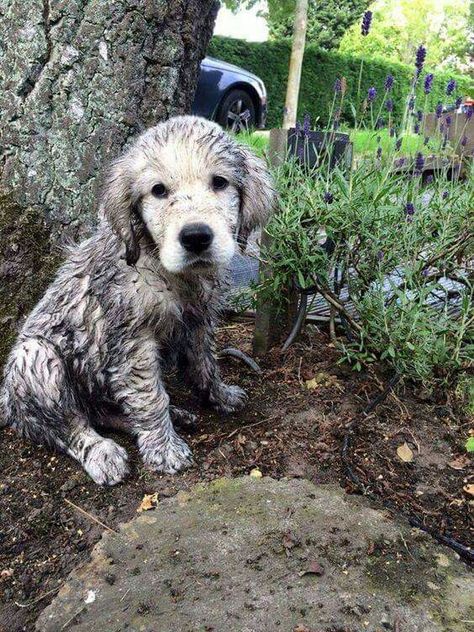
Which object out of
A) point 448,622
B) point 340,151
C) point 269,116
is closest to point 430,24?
point 269,116

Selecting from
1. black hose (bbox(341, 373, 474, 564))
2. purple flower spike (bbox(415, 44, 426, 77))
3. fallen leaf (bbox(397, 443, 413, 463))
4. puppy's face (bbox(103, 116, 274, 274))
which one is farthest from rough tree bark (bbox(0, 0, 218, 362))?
fallen leaf (bbox(397, 443, 413, 463))

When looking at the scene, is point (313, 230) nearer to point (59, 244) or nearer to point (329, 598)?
point (59, 244)

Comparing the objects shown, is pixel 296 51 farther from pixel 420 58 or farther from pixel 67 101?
pixel 67 101

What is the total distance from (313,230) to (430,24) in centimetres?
4104

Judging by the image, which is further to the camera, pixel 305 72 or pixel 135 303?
pixel 305 72

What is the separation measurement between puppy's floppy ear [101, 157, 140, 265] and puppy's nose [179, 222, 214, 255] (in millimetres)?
425

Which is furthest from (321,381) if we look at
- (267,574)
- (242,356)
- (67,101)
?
(67,101)

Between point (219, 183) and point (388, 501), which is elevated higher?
point (219, 183)

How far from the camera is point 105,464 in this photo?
2789 millimetres

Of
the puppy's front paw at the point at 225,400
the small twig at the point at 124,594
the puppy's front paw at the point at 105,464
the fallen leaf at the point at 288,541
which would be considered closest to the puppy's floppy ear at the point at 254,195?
the puppy's front paw at the point at 225,400

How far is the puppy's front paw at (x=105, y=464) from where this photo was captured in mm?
2768

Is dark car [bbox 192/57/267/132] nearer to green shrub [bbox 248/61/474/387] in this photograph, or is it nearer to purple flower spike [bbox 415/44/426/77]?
purple flower spike [bbox 415/44/426/77]

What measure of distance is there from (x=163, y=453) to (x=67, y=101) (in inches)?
83.8

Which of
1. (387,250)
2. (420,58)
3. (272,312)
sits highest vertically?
(420,58)
